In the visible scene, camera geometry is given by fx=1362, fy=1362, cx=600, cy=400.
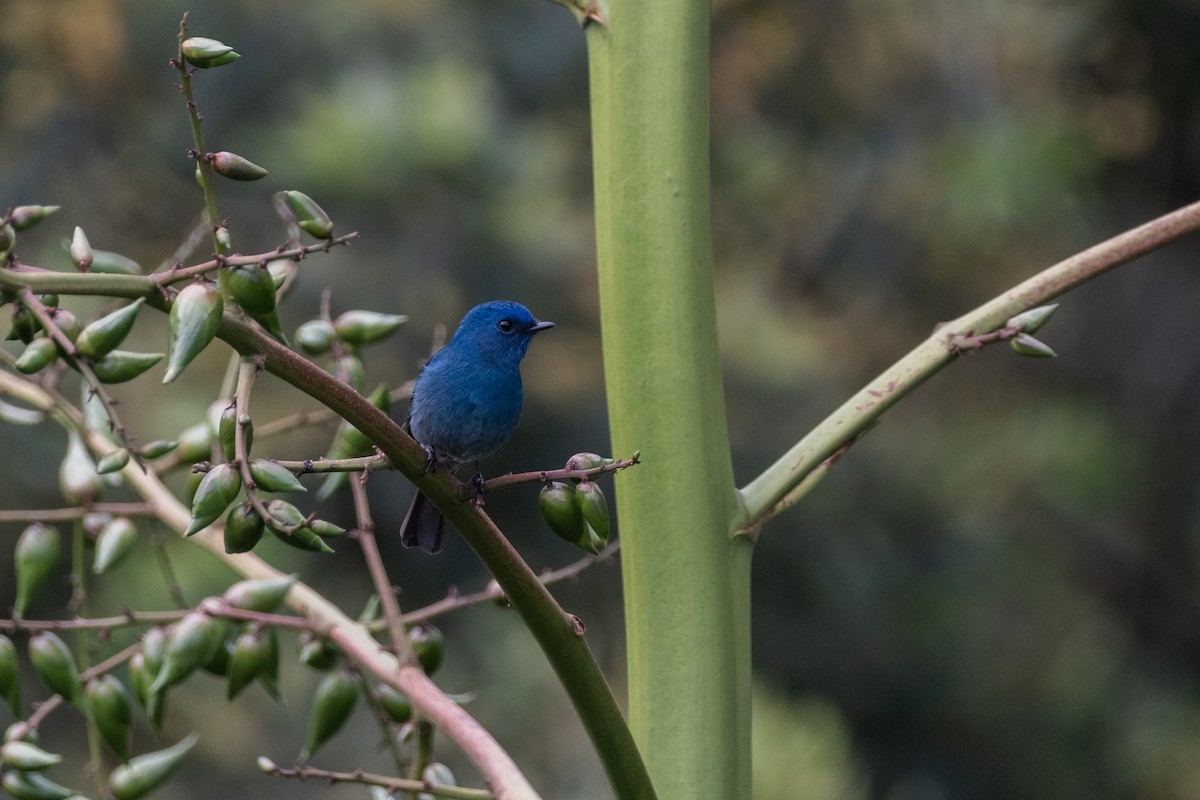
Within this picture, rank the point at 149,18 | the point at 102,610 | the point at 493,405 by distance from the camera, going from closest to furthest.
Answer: the point at 493,405, the point at 102,610, the point at 149,18

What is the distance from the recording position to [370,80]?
4.58 metres

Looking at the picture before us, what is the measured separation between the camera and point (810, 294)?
5.98m

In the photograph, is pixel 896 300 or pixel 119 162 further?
pixel 896 300

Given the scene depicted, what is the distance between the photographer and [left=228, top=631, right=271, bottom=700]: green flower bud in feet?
3.52

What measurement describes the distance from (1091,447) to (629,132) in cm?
521

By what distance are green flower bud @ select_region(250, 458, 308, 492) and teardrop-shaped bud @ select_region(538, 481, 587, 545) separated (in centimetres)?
17

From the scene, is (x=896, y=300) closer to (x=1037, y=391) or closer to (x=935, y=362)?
(x=1037, y=391)

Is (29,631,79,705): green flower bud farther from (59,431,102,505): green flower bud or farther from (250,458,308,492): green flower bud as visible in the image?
(250,458,308,492): green flower bud

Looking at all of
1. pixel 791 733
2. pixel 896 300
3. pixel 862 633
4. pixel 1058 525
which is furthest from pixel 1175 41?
pixel 791 733

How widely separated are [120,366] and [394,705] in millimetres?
495

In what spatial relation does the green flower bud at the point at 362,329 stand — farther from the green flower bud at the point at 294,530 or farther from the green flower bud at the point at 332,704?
the green flower bud at the point at 294,530

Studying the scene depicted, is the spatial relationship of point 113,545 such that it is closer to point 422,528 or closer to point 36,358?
point 36,358

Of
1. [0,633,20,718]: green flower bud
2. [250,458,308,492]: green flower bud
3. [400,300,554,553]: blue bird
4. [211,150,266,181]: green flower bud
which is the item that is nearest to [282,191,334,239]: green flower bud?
[211,150,266,181]: green flower bud

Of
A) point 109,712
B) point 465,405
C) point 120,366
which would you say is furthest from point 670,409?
point 465,405
